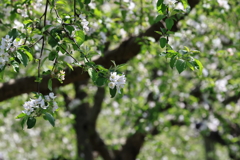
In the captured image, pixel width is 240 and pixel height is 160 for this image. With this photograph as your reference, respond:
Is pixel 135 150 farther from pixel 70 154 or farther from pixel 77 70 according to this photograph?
pixel 77 70

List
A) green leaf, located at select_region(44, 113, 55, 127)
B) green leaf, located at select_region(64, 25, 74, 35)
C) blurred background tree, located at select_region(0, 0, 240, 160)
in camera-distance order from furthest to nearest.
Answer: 1. blurred background tree, located at select_region(0, 0, 240, 160)
2. green leaf, located at select_region(64, 25, 74, 35)
3. green leaf, located at select_region(44, 113, 55, 127)

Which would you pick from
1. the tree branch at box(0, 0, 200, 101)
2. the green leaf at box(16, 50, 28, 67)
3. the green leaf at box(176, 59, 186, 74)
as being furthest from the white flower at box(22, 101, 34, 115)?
the tree branch at box(0, 0, 200, 101)

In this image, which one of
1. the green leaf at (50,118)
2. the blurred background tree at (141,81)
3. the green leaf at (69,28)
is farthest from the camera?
the blurred background tree at (141,81)

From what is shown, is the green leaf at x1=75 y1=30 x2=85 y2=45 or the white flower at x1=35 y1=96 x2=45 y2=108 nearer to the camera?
the white flower at x1=35 y1=96 x2=45 y2=108

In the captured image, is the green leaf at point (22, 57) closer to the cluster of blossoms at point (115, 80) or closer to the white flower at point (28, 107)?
the white flower at point (28, 107)

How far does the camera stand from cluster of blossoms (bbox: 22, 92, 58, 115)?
1.70 meters

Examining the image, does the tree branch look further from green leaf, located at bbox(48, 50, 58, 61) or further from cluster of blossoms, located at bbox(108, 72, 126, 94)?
cluster of blossoms, located at bbox(108, 72, 126, 94)

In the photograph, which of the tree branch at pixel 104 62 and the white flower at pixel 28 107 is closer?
the white flower at pixel 28 107

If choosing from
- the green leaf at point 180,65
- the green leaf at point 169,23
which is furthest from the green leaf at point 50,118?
the green leaf at point 169,23

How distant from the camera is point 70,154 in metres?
7.21

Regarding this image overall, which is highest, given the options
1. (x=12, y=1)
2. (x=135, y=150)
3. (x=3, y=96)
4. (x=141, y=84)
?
(x=12, y=1)

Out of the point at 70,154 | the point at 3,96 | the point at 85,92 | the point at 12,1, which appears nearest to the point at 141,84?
the point at 85,92

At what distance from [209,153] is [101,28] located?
9499 mm

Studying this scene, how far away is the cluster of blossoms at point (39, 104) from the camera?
1695 millimetres
